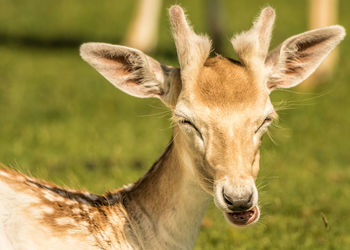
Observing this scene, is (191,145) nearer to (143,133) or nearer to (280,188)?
(280,188)

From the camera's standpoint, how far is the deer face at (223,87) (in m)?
4.51

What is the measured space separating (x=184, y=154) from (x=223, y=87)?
482 mm

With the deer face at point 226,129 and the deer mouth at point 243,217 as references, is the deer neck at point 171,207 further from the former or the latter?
the deer mouth at point 243,217

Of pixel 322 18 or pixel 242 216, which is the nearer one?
pixel 242 216

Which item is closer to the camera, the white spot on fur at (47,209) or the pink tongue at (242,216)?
the pink tongue at (242,216)

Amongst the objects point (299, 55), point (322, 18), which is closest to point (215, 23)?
point (322, 18)

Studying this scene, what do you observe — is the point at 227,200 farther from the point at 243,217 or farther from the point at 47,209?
the point at 47,209

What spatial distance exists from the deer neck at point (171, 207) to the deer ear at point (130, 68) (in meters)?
0.39

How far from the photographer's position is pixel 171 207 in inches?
198

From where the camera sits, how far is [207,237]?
6.73m

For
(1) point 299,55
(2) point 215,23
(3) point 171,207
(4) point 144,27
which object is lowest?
(4) point 144,27

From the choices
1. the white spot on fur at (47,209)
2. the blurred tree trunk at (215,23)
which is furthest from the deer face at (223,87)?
the blurred tree trunk at (215,23)

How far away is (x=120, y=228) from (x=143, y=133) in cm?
580

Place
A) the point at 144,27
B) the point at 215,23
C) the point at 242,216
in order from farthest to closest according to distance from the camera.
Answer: the point at 144,27 → the point at 215,23 → the point at 242,216
